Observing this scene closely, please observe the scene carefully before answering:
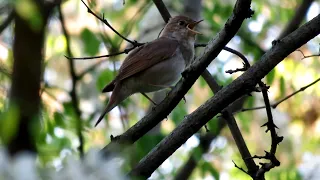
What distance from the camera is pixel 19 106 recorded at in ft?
9.76

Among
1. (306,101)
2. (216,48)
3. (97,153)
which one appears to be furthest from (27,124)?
(306,101)

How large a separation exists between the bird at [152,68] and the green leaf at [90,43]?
0.67 metres

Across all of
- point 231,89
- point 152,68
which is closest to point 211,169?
point 152,68

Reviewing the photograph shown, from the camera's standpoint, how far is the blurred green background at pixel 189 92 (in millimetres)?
5090

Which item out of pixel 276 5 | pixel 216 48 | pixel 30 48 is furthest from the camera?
pixel 276 5

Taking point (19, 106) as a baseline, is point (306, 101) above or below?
above

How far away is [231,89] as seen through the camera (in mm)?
2975

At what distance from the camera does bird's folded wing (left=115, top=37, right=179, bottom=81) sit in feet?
15.6

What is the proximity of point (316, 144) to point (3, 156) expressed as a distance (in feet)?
26.9

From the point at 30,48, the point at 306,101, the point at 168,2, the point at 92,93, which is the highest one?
the point at 306,101

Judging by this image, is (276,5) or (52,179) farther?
(276,5)

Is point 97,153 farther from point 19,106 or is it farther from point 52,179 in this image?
point 19,106

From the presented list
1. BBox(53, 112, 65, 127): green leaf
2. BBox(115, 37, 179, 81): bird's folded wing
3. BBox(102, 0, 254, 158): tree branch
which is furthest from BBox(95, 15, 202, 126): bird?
BBox(102, 0, 254, 158): tree branch

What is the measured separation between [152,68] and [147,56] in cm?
11
